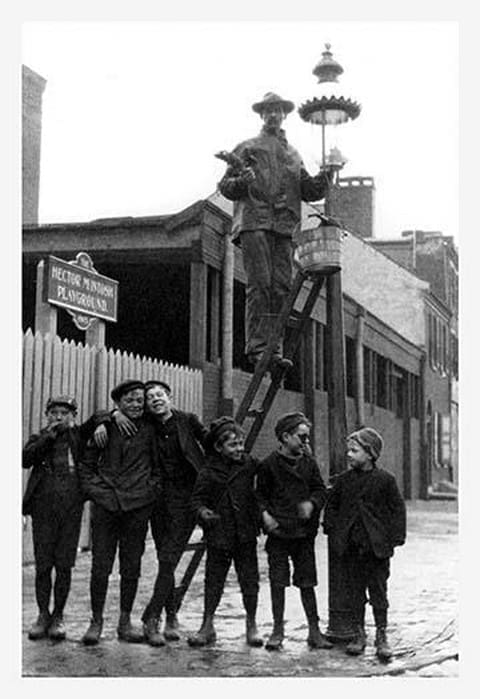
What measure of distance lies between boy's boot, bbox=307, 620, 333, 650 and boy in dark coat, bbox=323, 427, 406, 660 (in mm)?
137

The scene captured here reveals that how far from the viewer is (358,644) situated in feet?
18.0

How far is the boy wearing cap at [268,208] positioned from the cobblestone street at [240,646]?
1790mm

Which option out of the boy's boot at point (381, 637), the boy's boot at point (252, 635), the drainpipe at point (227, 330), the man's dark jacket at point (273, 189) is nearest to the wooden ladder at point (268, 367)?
the man's dark jacket at point (273, 189)

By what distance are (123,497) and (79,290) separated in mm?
2782

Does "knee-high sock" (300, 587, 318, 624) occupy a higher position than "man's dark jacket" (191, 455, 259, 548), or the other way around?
"man's dark jacket" (191, 455, 259, 548)

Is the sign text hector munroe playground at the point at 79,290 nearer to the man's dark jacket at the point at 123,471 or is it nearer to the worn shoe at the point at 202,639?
the man's dark jacket at the point at 123,471

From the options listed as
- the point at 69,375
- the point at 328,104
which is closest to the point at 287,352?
the point at 328,104

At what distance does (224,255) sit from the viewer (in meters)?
11.5

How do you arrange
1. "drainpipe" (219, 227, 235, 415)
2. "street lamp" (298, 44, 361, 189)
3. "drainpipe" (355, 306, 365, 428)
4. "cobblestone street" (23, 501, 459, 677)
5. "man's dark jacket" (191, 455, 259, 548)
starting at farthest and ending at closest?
"drainpipe" (355, 306, 365, 428), "drainpipe" (219, 227, 235, 415), "street lamp" (298, 44, 361, 189), "man's dark jacket" (191, 455, 259, 548), "cobblestone street" (23, 501, 459, 677)

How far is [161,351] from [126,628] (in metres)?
6.02

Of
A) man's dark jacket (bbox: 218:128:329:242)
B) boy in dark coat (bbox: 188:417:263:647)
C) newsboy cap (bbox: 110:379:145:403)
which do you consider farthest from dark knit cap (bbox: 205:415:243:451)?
man's dark jacket (bbox: 218:128:329:242)

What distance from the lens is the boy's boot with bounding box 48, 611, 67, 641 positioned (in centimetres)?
554

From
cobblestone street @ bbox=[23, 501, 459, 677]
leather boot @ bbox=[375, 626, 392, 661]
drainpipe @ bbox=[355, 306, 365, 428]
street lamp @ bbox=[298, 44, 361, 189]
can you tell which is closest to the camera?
cobblestone street @ bbox=[23, 501, 459, 677]

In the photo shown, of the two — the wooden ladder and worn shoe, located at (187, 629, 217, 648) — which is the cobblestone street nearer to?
worn shoe, located at (187, 629, 217, 648)
